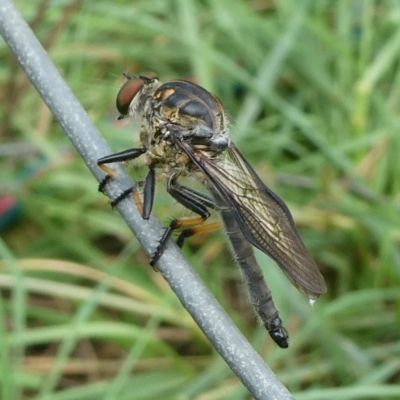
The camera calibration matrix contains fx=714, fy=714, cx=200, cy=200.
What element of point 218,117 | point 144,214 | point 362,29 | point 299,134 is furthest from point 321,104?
point 144,214

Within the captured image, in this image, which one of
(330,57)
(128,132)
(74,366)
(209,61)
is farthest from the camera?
(330,57)

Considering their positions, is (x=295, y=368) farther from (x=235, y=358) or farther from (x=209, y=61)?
(x=235, y=358)

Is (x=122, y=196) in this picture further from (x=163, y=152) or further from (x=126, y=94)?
(x=126, y=94)

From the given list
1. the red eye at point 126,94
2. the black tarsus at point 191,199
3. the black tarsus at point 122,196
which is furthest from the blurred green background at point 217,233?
the black tarsus at point 122,196

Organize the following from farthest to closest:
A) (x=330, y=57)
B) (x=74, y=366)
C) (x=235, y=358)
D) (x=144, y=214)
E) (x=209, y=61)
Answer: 1. (x=330, y=57)
2. (x=209, y=61)
3. (x=74, y=366)
4. (x=144, y=214)
5. (x=235, y=358)

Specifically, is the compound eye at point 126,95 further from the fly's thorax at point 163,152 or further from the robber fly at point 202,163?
the fly's thorax at point 163,152

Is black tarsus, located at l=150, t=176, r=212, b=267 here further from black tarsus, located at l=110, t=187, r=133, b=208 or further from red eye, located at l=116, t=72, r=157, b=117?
black tarsus, located at l=110, t=187, r=133, b=208

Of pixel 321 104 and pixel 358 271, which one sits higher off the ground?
pixel 321 104
